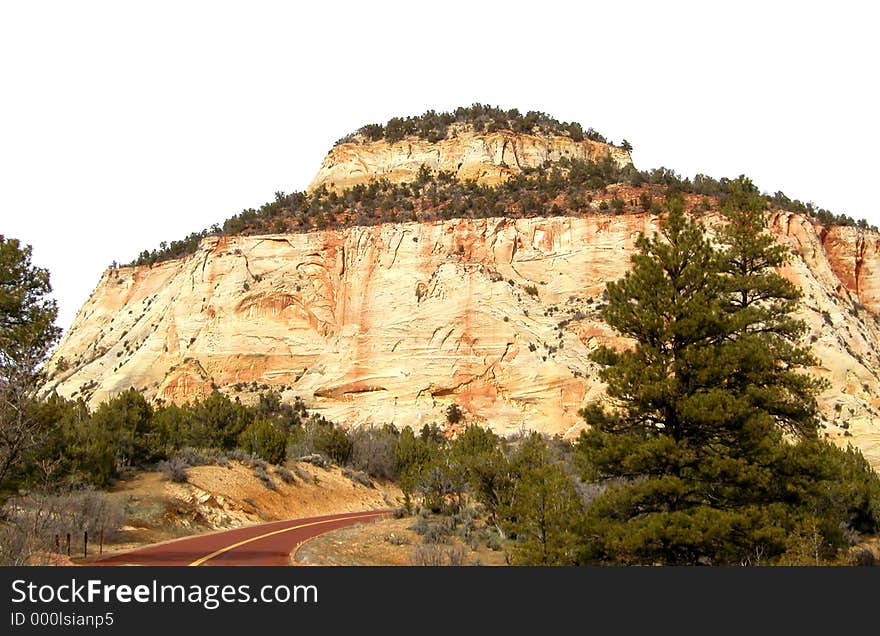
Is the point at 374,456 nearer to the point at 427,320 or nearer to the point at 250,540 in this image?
the point at 427,320

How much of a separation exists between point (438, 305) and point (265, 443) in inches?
777

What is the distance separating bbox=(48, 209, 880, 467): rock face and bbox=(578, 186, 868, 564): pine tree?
27.5 m

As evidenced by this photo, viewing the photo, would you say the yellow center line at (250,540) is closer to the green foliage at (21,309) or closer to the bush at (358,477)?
the green foliage at (21,309)

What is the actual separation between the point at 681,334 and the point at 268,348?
38.4 m

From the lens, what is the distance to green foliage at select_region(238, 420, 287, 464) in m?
30.2

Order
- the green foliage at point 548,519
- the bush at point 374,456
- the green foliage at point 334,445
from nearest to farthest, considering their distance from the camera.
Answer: the green foliage at point 548,519
the bush at point 374,456
the green foliage at point 334,445

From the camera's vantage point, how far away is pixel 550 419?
141 feet

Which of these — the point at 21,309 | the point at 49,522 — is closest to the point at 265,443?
the point at 21,309

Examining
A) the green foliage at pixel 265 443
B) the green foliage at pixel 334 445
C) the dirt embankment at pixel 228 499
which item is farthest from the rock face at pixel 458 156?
the green foliage at pixel 265 443

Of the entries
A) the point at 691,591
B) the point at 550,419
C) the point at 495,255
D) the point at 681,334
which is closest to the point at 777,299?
the point at 681,334

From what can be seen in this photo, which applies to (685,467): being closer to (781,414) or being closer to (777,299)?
(781,414)

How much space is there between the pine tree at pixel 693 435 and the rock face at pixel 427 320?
27480 mm

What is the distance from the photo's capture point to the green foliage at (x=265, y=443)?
30156 mm

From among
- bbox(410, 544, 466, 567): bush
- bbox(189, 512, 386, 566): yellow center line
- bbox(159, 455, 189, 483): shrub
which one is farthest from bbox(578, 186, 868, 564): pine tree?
bbox(159, 455, 189, 483): shrub
